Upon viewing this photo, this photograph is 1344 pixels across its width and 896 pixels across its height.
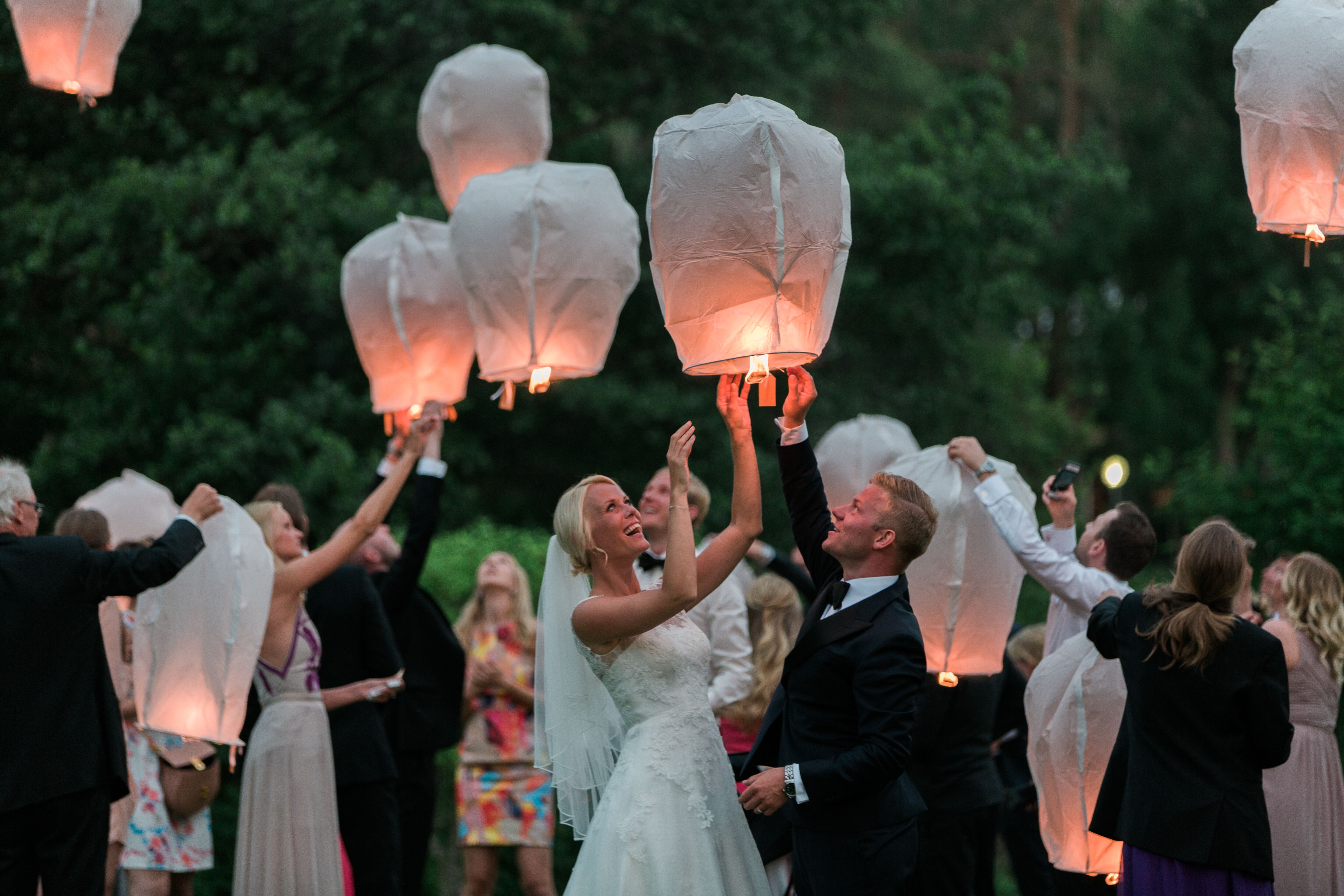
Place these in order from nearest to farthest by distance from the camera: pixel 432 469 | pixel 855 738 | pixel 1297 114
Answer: pixel 855 738 → pixel 1297 114 → pixel 432 469

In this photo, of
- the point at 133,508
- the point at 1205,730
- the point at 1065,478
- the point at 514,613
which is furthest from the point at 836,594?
the point at 133,508

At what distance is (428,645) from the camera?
265 inches

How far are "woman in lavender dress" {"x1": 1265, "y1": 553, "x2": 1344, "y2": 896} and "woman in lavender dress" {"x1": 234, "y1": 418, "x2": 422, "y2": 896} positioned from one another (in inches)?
142

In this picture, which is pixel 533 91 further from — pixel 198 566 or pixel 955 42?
pixel 955 42

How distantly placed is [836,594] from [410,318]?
2.86 m

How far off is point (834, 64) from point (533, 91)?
44.2 ft

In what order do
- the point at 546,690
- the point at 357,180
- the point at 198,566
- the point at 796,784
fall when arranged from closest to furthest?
the point at 796,784 < the point at 546,690 < the point at 198,566 < the point at 357,180

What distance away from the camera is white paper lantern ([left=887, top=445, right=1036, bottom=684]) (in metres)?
5.05

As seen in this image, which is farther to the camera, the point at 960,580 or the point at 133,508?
the point at 133,508

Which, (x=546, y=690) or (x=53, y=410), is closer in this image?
(x=546, y=690)

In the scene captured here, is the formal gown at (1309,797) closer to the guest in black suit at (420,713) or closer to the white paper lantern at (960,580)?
the white paper lantern at (960,580)

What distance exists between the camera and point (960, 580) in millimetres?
5043

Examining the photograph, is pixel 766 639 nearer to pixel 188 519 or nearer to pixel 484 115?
pixel 188 519

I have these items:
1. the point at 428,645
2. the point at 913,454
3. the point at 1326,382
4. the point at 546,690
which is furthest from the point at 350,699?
the point at 1326,382
